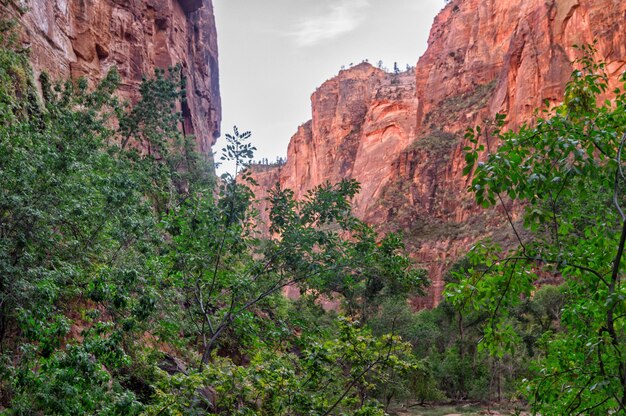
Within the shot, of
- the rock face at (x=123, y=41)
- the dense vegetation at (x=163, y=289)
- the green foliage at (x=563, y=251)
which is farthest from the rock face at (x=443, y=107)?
the green foliage at (x=563, y=251)

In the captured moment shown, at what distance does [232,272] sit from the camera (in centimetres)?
908

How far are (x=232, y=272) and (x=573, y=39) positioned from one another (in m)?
56.4

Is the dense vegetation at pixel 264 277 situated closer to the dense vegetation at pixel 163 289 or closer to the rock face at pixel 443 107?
the dense vegetation at pixel 163 289

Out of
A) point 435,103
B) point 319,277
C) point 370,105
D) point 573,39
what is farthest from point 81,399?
point 370,105

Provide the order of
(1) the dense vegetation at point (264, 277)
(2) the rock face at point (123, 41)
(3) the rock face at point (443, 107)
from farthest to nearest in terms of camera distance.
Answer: (3) the rock face at point (443, 107), (2) the rock face at point (123, 41), (1) the dense vegetation at point (264, 277)

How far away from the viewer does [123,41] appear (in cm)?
3372

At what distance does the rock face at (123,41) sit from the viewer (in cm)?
2372

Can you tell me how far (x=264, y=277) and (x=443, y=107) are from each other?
72.1 m

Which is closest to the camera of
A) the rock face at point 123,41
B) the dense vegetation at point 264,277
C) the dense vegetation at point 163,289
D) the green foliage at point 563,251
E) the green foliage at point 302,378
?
the green foliage at point 563,251

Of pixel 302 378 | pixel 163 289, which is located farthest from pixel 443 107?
pixel 302 378

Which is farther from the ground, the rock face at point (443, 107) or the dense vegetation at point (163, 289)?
the rock face at point (443, 107)

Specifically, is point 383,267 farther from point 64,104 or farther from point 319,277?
point 64,104

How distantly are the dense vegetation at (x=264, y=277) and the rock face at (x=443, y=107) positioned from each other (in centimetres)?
4214

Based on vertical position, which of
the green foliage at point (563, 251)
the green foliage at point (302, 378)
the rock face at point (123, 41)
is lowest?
the green foliage at point (302, 378)
